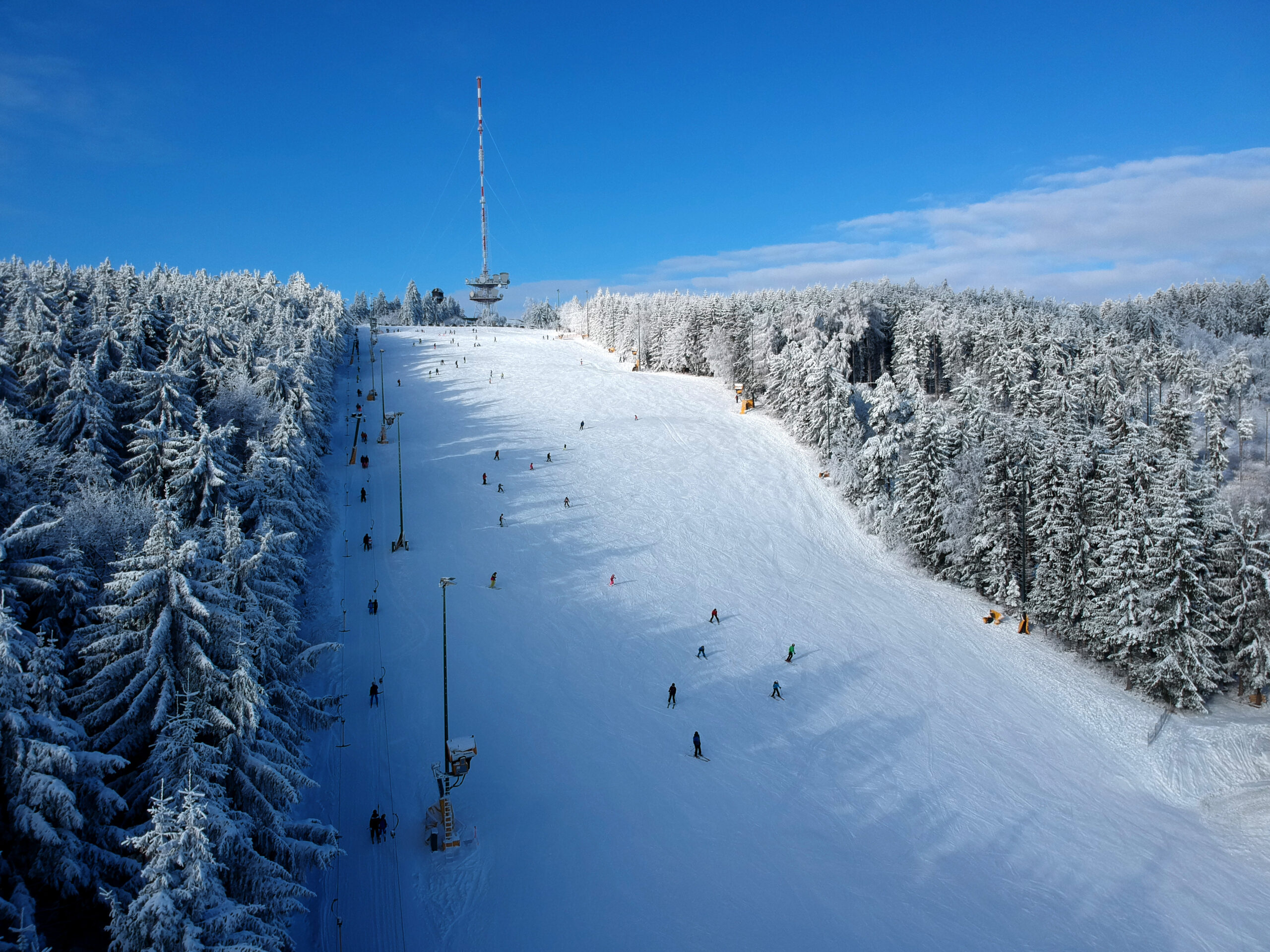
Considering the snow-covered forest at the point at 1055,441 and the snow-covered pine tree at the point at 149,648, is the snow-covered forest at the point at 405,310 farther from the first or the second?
the snow-covered pine tree at the point at 149,648

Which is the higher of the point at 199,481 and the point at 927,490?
the point at 199,481

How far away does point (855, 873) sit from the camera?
61.5 ft

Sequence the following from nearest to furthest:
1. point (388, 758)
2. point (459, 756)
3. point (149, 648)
A: 1. point (149, 648)
2. point (459, 756)
3. point (388, 758)

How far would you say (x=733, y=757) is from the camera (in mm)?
23297

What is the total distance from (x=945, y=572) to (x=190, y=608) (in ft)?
130

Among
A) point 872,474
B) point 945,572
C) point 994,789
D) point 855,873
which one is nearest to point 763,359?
point 872,474

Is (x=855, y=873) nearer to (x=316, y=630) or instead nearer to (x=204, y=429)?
(x=316, y=630)

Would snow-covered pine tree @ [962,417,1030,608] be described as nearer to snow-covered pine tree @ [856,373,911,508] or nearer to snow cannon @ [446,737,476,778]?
snow-covered pine tree @ [856,373,911,508]

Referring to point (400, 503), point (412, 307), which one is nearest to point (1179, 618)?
point (400, 503)

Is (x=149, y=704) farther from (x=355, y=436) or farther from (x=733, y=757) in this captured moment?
(x=355, y=436)

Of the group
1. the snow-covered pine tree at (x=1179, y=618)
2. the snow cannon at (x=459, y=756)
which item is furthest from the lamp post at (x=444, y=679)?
the snow-covered pine tree at (x=1179, y=618)

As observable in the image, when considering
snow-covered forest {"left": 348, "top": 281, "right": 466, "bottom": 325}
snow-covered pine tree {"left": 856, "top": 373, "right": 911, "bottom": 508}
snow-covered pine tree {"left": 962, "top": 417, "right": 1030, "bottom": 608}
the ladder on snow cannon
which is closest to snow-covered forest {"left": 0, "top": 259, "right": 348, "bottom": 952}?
the ladder on snow cannon

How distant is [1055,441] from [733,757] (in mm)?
26870

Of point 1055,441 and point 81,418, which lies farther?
point 1055,441
